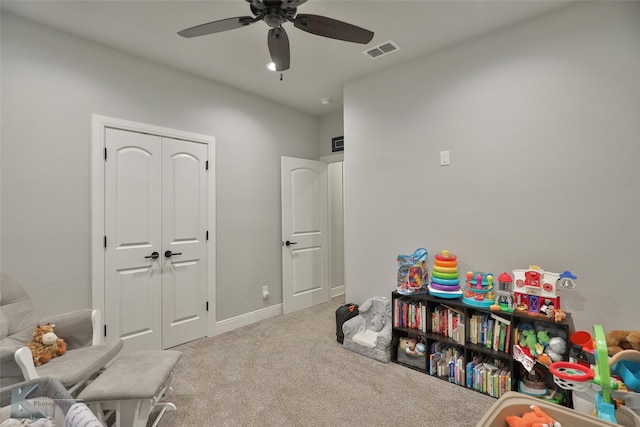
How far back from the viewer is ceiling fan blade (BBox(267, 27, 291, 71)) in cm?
174

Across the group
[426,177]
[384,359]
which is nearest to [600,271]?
[426,177]

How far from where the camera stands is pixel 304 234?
4.10 meters

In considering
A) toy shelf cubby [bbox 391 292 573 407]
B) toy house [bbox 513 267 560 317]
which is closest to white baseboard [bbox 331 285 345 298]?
toy shelf cubby [bbox 391 292 573 407]

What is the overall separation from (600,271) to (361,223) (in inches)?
74.2

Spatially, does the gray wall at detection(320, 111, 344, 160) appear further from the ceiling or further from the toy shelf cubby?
the toy shelf cubby

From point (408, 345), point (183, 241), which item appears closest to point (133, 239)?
point (183, 241)

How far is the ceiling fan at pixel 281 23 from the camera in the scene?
64.0 inches

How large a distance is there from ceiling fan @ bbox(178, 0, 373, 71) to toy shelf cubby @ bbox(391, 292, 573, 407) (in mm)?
2009

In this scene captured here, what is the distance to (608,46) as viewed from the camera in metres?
1.97

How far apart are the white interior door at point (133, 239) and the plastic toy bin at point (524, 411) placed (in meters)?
2.74

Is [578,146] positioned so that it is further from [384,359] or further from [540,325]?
[384,359]

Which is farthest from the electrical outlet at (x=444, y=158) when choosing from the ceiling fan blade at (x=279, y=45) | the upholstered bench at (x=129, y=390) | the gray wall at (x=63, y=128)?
the upholstered bench at (x=129, y=390)

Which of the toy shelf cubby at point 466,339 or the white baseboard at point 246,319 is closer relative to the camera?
the toy shelf cubby at point 466,339

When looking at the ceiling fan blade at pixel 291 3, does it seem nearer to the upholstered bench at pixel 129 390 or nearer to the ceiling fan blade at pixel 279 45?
the ceiling fan blade at pixel 279 45
